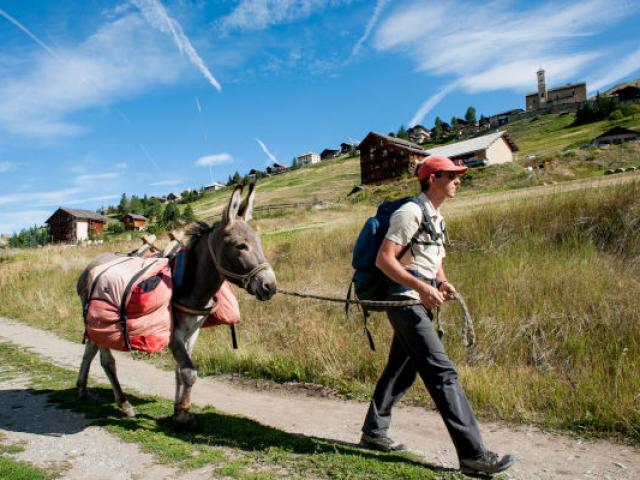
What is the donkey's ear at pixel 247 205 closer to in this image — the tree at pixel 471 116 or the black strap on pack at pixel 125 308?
the black strap on pack at pixel 125 308

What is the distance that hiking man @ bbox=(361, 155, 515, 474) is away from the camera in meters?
3.60

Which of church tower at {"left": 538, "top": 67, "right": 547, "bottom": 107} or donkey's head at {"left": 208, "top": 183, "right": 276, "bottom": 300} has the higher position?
church tower at {"left": 538, "top": 67, "right": 547, "bottom": 107}

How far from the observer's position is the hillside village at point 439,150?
54.2 m

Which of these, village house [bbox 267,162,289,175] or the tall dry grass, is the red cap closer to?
the tall dry grass

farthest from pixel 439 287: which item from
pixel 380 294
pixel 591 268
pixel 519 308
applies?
pixel 591 268

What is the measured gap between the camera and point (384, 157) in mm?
60500

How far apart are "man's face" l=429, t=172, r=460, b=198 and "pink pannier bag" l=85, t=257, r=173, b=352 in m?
2.95

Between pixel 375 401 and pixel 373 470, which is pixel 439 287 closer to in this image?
pixel 375 401

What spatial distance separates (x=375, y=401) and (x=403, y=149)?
184 feet

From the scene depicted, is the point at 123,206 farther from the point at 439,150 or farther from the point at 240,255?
the point at 240,255

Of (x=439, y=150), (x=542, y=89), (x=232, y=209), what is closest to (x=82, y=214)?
(x=439, y=150)

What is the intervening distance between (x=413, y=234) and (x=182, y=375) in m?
2.91

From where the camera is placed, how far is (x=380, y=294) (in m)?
4.02

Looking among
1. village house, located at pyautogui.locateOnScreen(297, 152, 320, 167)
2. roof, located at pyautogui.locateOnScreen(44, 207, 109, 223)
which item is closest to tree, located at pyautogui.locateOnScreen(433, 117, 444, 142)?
village house, located at pyautogui.locateOnScreen(297, 152, 320, 167)
